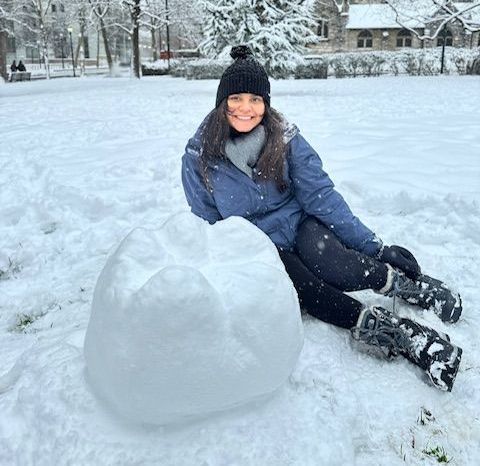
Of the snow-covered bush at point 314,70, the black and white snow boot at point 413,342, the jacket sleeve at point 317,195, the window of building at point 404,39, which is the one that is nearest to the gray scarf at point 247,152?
the jacket sleeve at point 317,195

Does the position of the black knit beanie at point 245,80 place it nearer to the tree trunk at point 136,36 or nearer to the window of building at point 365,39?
the tree trunk at point 136,36

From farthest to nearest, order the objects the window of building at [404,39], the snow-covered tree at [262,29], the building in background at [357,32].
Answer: the window of building at [404,39] → the building in background at [357,32] → the snow-covered tree at [262,29]

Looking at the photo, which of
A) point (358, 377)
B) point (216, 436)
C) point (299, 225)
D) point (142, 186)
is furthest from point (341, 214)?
point (142, 186)

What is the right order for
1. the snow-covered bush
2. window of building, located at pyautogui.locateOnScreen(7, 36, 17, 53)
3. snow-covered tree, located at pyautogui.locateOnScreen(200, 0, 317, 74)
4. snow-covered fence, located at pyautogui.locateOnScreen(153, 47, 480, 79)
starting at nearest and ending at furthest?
1. snow-covered tree, located at pyautogui.locateOnScreen(200, 0, 317, 74)
2. the snow-covered bush
3. snow-covered fence, located at pyautogui.locateOnScreen(153, 47, 480, 79)
4. window of building, located at pyautogui.locateOnScreen(7, 36, 17, 53)

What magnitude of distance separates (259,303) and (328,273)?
0.96 meters

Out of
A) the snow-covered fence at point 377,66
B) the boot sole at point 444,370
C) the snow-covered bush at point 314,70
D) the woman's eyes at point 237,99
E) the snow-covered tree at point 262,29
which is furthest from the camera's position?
the snow-covered fence at point 377,66

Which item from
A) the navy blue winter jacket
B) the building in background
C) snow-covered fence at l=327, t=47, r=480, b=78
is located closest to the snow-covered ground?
the navy blue winter jacket

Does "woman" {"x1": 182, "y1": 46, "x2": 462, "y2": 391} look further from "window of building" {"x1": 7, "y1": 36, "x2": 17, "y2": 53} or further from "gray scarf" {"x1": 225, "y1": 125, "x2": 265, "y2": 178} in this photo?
"window of building" {"x1": 7, "y1": 36, "x2": 17, "y2": 53}

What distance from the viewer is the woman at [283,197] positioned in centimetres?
280

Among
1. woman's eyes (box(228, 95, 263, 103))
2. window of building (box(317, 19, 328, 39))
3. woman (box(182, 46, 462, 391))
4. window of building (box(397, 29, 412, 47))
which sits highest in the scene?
window of building (box(317, 19, 328, 39))

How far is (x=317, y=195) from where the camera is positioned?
286 cm

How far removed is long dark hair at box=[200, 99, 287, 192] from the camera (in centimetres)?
284

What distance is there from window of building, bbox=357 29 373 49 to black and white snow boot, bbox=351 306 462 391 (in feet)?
158

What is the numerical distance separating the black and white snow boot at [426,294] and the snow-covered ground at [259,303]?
67 mm
